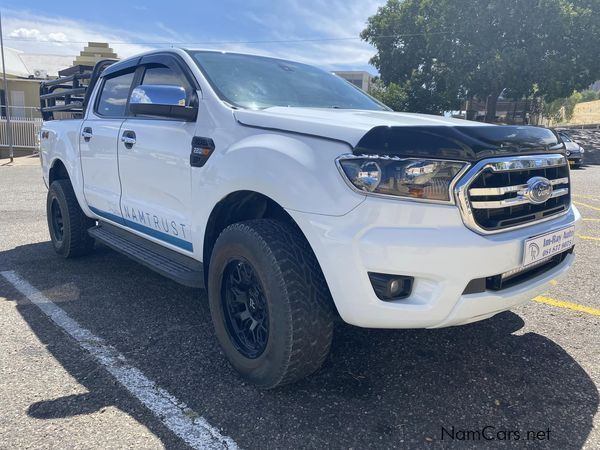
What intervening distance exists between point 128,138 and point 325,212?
209 cm

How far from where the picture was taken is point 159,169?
3.36m

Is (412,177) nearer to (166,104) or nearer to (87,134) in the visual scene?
(166,104)

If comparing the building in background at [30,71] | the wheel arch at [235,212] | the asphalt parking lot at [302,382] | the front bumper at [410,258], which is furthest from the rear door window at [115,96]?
the building in background at [30,71]

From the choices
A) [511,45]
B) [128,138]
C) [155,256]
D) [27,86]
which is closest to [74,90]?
[128,138]

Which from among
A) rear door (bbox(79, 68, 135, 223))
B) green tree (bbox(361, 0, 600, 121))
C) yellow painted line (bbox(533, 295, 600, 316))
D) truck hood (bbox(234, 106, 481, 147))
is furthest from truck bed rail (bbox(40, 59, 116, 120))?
green tree (bbox(361, 0, 600, 121))

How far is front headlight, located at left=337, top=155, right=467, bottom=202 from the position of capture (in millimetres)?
2168

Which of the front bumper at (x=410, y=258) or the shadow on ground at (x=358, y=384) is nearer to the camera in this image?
the front bumper at (x=410, y=258)

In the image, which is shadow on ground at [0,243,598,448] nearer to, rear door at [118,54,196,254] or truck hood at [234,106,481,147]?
rear door at [118,54,196,254]

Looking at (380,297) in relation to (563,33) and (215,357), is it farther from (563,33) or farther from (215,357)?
(563,33)

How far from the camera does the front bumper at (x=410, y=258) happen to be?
216 centimetres

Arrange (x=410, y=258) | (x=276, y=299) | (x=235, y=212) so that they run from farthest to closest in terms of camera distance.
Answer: (x=235, y=212) < (x=276, y=299) < (x=410, y=258)

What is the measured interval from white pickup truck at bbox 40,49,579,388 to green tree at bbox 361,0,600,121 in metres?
25.8

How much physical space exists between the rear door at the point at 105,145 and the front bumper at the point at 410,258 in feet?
7.62

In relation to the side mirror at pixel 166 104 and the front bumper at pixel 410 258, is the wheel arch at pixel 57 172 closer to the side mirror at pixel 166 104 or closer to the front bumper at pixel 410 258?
the side mirror at pixel 166 104
